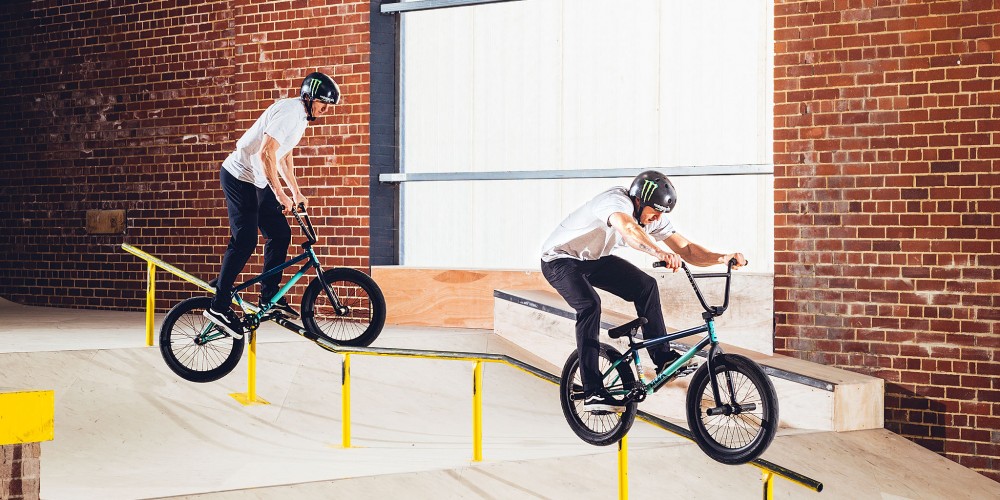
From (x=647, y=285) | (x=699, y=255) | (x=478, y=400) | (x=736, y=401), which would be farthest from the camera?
(x=478, y=400)

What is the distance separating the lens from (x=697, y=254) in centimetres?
554

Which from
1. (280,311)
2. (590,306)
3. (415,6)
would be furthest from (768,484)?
(415,6)

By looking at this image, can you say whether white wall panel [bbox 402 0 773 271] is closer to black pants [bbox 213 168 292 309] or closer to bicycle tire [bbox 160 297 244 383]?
black pants [bbox 213 168 292 309]

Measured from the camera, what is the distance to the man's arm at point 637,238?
16.3ft

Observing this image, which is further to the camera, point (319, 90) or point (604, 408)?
point (319, 90)

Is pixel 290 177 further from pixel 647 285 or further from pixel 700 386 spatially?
pixel 700 386

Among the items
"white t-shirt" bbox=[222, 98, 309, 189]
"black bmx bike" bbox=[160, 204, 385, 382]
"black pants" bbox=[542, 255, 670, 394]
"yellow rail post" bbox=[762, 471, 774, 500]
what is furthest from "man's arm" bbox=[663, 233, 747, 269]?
"white t-shirt" bbox=[222, 98, 309, 189]

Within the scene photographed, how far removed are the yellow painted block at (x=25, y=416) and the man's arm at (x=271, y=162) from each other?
2.62 m

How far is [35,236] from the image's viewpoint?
36.7ft

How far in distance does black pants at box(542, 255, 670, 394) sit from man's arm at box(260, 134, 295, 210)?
1.95 meters

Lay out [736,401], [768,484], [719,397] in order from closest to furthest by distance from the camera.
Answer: [719,397], [736,401], [768,484]

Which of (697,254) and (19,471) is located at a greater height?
(697,254)

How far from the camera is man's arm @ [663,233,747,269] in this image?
17.2ft

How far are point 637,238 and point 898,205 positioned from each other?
11.4ft
